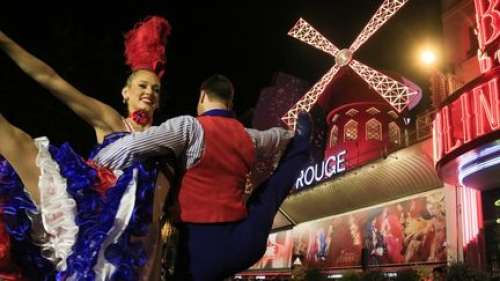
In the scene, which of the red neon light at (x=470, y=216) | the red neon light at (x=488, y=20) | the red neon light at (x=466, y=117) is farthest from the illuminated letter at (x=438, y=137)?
the red neon light at (x=470, y=216)

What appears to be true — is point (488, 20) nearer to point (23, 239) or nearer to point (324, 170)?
point (324, 170)

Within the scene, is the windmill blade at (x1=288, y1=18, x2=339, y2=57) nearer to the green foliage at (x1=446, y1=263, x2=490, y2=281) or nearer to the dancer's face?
the green foliage at (x1=446, y1=263, x2=490, y2=281)

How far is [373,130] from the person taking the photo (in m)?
19.2

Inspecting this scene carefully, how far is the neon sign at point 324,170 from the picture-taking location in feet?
60.7

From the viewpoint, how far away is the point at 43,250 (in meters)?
1.97

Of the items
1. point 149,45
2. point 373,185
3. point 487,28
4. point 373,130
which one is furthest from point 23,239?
point 373,130

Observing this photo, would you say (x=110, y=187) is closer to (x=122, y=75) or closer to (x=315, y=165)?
(x=122, y=75)

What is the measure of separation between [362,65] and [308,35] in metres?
2.85

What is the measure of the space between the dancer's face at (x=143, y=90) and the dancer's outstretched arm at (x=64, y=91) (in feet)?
0.38

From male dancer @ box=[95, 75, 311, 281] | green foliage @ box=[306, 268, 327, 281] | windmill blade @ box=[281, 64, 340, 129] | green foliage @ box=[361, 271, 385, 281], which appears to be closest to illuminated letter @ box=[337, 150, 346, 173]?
windmill blade @ box=[281, 64, 340, 129]

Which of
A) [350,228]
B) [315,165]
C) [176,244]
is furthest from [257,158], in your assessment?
[315,165]

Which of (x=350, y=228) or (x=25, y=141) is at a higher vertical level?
(x=350, y=228)

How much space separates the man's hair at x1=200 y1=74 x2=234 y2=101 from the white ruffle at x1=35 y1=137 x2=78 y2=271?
67 centimetres

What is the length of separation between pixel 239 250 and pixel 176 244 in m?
0.23
